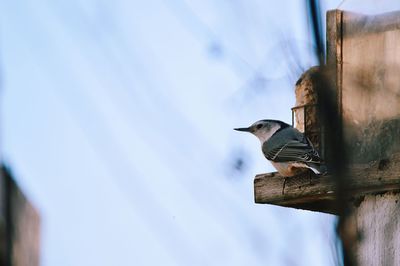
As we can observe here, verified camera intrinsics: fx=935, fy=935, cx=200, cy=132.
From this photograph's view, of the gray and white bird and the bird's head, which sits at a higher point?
the bird's head

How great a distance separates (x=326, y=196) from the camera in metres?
4.93

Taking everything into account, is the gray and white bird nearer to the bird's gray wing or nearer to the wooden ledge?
the bird's gray wing

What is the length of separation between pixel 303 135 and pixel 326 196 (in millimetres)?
1076

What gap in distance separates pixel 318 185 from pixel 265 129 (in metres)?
2.75

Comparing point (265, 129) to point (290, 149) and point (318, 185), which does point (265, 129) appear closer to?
point (290, 149)

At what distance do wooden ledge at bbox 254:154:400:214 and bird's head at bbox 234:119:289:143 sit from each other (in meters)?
2.01

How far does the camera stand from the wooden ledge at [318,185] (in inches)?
184

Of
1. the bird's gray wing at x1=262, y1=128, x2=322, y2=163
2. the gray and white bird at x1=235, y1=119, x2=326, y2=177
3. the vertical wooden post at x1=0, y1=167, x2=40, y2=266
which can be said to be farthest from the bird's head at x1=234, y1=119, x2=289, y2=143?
the vertical wooden post at x1=0, y1=167, x2=40, y2=266

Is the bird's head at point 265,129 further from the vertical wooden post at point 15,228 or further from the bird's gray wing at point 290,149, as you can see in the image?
the vertical wooden post at point 15,228

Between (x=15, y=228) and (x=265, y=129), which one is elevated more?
(x=265, y=129)

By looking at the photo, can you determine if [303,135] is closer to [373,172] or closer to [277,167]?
[277,167]

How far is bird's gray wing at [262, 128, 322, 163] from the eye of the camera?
18.6 feet

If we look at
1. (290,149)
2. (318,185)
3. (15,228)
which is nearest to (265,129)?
(290,149)

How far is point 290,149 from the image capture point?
621 centimetres
